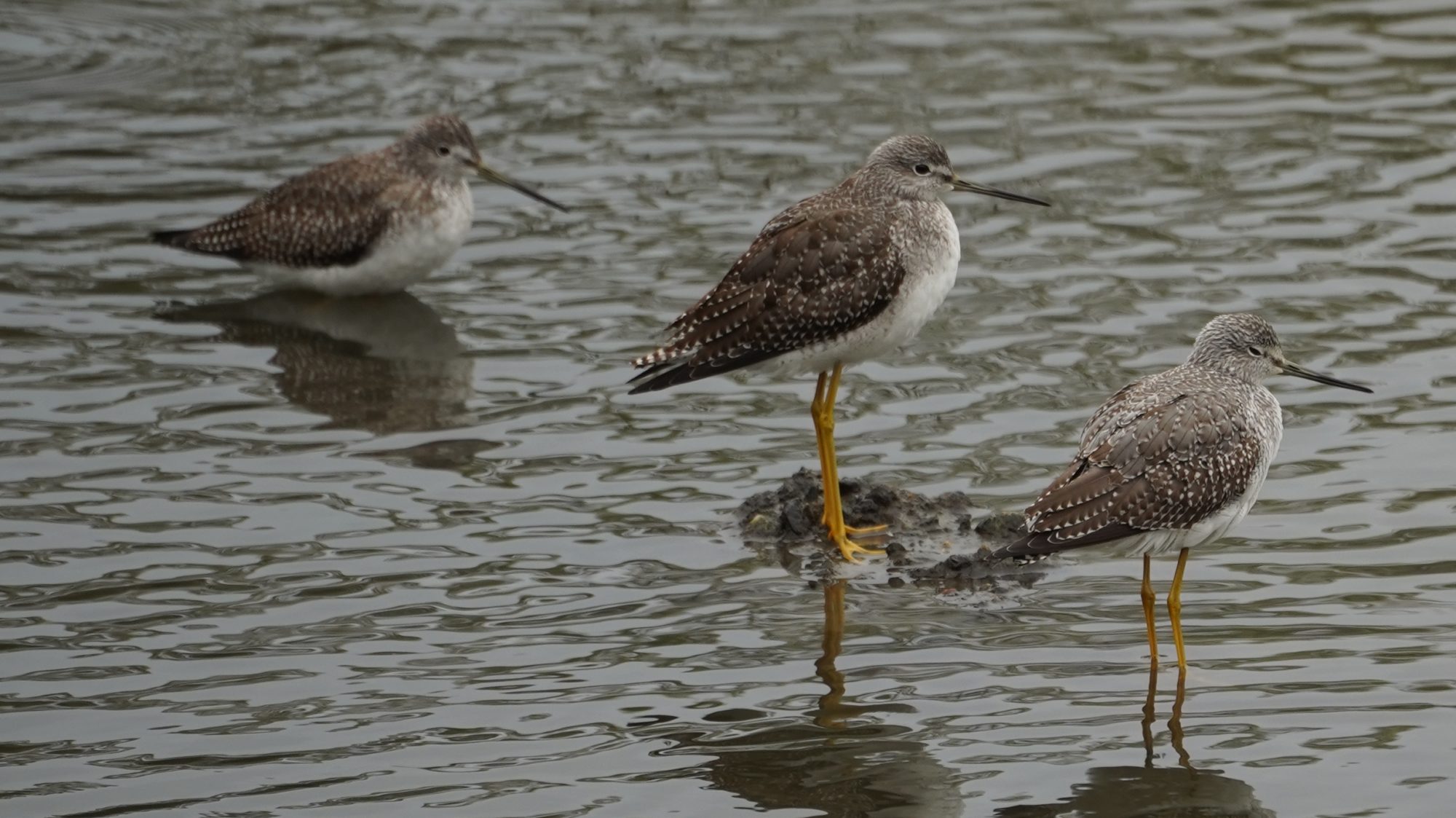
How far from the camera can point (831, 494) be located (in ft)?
34.3

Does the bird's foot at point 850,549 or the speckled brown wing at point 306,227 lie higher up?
the speckled brown wing at point 306,227

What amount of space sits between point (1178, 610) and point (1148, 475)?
0.64 m

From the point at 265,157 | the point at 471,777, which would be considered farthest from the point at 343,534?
the point at 265,157

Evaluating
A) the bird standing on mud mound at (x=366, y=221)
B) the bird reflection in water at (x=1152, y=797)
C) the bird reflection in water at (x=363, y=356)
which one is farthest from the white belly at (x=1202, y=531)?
the bird standing on mud mound at (x=366, y=221)

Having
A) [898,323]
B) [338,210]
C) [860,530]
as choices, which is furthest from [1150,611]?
[338,210]

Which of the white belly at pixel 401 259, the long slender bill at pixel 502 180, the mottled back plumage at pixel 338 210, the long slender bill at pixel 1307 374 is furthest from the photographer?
the long slender bill at pixel 502 180

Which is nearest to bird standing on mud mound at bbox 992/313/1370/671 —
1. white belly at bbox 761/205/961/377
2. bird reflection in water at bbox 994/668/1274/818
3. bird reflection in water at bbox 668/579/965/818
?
bird reflection in water at bbox 994/668/1274/818

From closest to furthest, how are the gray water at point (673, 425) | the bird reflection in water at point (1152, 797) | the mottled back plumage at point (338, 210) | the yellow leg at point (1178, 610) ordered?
the bird reflection in water at point (1152, 797) → the gray water at point (673, 425) → the yellow leg at point (1178, 610) → the mottled back plumage at point (338, 210)

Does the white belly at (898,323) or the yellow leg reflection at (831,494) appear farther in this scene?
the white belly at (898,323)

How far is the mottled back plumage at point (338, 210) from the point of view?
14.5 m

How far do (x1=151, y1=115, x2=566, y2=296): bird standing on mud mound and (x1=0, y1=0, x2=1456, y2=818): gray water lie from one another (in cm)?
36

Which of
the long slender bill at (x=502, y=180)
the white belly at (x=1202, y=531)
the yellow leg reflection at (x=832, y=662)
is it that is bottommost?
the yellow leg reflection at (x=832, y=662)

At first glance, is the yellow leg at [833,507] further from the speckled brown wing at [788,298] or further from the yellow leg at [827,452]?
the speckled brown wing at [788,298]

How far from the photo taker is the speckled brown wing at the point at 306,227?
574 inches
